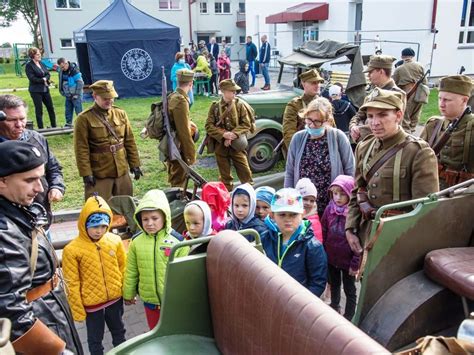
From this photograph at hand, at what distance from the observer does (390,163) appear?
3061 mm

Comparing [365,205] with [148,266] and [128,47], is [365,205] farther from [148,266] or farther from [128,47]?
[128,47]

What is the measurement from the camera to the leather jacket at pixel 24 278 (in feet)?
6.82

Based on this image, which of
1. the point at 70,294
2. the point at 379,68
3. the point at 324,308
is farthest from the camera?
the point at 379,68

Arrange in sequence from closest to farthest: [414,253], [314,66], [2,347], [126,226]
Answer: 1. [2,347]
2. [414,253]
3. [126,226]
4. [314,66]

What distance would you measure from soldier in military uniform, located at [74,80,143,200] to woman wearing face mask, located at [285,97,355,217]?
201 centimetres

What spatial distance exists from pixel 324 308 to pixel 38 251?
4.97 feet

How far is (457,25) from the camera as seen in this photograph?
→ 15539 millimetres

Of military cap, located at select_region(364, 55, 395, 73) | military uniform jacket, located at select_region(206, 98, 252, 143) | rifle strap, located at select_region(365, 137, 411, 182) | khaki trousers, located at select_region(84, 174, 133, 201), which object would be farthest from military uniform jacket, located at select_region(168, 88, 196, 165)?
rifle strap, located at select_region(365, 137, 411, 182)

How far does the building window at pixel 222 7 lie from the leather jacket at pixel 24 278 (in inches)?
1574

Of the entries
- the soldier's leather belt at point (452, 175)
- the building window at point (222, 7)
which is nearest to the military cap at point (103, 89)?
the soldier's leather belt at point (452, 175)

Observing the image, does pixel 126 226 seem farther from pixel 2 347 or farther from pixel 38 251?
pixel 2 347

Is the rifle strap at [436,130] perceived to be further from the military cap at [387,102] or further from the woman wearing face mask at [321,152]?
the military cap at [387,102]

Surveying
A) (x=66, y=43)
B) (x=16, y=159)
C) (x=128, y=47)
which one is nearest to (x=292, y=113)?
(x=16, y=159)

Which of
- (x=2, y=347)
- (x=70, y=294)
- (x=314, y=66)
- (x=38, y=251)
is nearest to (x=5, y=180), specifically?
(x=38, y=251)
